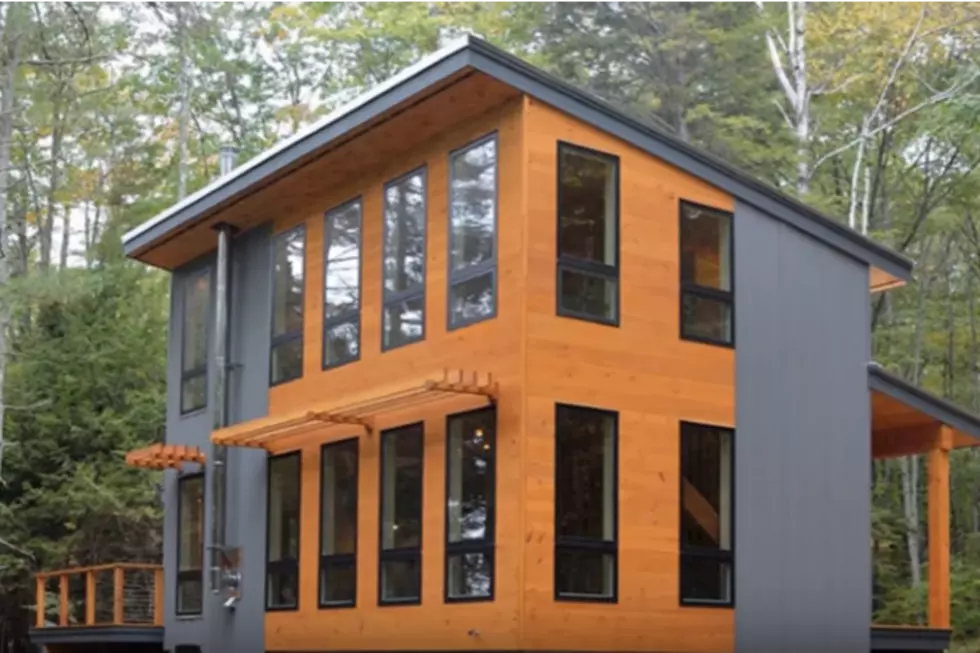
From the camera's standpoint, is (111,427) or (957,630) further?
(111,427)

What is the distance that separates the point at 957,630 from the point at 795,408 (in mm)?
9677

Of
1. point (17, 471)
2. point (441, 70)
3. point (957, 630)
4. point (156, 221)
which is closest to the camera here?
point (441, 70)

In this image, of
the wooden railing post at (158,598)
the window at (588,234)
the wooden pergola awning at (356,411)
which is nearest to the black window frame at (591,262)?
the window at (588,234)

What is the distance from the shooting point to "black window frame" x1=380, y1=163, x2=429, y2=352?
12.9 m

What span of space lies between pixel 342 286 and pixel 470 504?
3113 millimetres

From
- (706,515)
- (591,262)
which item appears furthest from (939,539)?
(591,262)

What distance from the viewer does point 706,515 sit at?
502 inches

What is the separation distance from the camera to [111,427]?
24391mm

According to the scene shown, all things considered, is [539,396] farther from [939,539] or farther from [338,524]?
[939,539]

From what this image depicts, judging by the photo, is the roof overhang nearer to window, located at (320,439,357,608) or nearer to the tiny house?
the tiny house

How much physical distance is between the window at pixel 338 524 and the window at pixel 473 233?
2131mm

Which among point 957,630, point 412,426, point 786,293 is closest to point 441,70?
point 412,426

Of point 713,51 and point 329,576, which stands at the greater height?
point 713,51

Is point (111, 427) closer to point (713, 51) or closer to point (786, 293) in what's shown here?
point (713, 51)
